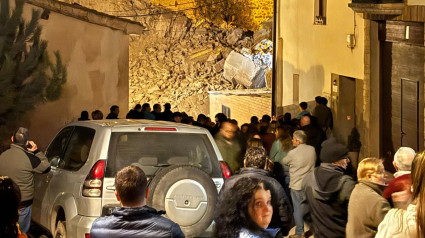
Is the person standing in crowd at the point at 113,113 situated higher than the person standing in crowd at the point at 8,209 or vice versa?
the person standing in crowd at the point at 8,209

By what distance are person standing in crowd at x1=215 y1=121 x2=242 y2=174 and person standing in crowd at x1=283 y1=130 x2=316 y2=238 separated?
1.24 metres

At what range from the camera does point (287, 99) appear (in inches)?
1120

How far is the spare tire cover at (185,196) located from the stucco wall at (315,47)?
11.2 meters

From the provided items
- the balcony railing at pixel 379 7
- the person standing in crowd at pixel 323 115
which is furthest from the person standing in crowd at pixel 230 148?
the person standing in crowd at pixel 323 115

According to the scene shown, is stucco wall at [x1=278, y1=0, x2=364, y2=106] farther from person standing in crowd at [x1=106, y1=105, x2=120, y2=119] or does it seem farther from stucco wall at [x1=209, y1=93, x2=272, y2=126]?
stucco wall at [x1=209, y1=93, x2=272, y2=126]

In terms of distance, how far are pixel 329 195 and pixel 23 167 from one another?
390 centimetres

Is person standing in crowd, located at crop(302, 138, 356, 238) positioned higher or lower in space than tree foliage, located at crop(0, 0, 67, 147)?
lower

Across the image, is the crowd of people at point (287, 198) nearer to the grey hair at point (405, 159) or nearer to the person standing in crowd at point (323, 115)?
the grey hair at point (405, 159)

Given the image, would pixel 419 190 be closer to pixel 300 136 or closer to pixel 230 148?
pixel 300 136

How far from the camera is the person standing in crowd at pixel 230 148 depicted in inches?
535

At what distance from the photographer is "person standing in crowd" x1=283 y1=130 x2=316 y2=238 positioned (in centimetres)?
1234

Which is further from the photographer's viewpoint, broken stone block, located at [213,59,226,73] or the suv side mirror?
broken stone block, located at [213,59,226,73]

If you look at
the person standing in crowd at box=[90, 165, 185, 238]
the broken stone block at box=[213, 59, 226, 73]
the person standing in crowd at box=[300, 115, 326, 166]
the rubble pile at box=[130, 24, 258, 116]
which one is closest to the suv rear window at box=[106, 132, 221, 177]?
the person standing in crowd at box=[90, 165, 185, 238]

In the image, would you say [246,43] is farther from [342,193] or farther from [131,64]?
[342,193]
